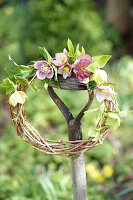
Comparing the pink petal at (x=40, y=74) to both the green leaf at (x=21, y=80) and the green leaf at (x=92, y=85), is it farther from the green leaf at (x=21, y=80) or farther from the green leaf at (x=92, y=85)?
the green leaf at (x=92, y=85)

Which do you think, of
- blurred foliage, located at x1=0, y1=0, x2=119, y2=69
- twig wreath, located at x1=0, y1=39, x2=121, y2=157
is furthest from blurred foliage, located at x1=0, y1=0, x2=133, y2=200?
twig wreath, located at x1=0, y1=39, x2=121, y2=157

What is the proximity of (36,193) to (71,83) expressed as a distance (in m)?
1.46

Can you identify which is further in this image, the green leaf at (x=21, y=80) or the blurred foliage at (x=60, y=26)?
the blurred foliage at (x=60, y=26)

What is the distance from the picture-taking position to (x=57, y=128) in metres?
3.58

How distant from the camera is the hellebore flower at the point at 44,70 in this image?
1.15m

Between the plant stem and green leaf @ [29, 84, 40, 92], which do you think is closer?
green leaf @ [29, 84, 40, 92]

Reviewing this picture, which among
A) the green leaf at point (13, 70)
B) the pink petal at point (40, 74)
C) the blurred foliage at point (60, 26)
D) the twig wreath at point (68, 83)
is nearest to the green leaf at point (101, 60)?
the twig wreath at point (68, 83)

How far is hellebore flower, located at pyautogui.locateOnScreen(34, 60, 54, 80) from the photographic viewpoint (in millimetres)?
1146

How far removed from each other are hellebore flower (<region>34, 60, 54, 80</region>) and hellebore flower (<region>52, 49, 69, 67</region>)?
0.03 m

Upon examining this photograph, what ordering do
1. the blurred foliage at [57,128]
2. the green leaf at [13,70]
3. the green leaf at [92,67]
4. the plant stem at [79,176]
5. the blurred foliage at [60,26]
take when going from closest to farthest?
the green leaf at [92,67] < the green leaf at [13,70] < the plant stem at [79,176] < the blurred foliage at [57,128] < the blurred foliage at [60,26]

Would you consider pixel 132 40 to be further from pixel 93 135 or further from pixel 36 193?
pixel 93 135

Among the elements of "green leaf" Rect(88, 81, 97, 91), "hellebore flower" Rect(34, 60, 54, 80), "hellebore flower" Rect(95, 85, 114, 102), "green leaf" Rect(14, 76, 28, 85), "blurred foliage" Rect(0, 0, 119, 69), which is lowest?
"hellebore flower" Rect(95, 85, 114, 102)

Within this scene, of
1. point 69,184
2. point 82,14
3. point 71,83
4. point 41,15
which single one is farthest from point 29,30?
point 71,83

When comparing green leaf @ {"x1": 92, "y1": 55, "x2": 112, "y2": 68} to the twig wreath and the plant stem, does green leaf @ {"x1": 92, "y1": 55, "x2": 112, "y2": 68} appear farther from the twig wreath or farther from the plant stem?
the plant stem
